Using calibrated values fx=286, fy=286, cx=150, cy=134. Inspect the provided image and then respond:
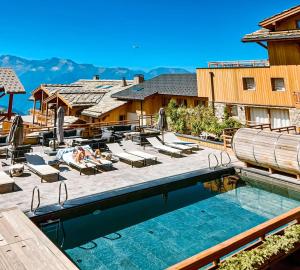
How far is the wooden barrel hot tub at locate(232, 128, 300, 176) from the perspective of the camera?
1100 cm

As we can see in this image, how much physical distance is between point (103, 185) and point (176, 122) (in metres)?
14.3

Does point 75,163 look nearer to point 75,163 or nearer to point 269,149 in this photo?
point 75,163

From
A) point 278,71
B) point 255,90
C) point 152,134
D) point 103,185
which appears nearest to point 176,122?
point 152,134

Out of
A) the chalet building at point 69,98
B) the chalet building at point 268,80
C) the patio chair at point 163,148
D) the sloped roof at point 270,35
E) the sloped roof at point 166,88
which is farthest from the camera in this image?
the chalet building at point 69,98

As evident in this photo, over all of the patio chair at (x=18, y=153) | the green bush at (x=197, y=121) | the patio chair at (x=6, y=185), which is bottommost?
the patio chair at (x=6, y=185)

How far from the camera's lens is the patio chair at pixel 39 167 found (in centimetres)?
1209

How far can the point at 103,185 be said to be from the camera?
454 inches

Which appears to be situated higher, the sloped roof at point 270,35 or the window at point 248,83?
the sloped roof at point 270,35

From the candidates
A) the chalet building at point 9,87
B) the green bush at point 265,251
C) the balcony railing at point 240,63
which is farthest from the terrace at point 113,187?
the balcony railing at point 240,63

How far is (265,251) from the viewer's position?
19.2ft

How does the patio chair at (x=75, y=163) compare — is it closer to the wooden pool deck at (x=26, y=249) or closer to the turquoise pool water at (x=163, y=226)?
the turquoise pool water at (x=163, y=226)

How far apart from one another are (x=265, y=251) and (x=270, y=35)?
19.5 metres

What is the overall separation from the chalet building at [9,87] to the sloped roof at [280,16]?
1840 centimetres

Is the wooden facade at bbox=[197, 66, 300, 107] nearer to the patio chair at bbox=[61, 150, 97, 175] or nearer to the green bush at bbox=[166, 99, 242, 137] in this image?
the green bush at bbox=[166, 99, 242, 137]
